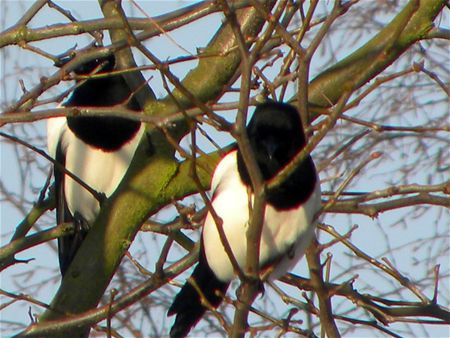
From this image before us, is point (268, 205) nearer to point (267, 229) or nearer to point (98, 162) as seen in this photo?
point (267, 229)

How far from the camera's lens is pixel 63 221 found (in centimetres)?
557

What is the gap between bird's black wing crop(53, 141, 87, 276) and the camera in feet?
18.2

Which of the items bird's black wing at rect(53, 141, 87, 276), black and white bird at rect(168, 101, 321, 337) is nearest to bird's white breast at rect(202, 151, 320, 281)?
black and white bird at rect(168, 101, 321, 337)

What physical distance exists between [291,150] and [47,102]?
831mm

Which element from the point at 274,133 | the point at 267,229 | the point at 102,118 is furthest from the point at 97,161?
the point at 274,133

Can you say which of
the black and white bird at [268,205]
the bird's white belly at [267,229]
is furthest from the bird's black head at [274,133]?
the bird's white belly at [267,229]

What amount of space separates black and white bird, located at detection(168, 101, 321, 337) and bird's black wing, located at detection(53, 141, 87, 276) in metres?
1.55

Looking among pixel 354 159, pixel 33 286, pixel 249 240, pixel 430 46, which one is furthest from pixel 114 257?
pixel 430 46

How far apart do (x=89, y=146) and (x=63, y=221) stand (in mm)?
381

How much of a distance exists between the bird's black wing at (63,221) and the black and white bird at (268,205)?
1.55 meters

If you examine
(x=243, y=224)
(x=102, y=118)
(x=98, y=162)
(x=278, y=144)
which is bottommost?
(x=243, y=224)

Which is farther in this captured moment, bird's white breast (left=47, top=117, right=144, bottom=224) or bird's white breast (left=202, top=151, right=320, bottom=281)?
bird's white breast (left=47, top=117, right=144, bottom=224)

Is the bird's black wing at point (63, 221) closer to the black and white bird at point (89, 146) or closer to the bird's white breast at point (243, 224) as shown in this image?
the black and white bird at point (89, 146)

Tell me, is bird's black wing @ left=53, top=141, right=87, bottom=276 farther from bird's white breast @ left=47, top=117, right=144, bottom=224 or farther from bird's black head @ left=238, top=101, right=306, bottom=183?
bird's black head @ left=238, top=101, right=306, bottom=183
